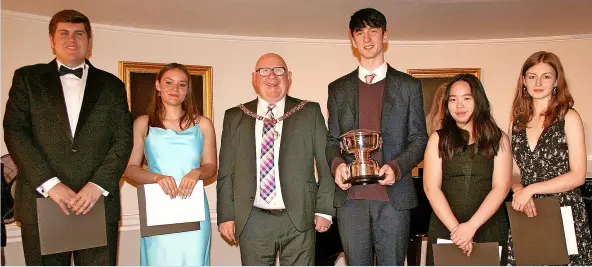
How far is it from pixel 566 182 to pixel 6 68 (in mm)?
4870

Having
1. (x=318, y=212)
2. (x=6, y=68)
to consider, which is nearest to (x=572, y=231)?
(x=318, y=212)

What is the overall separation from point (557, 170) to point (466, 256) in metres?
0.69

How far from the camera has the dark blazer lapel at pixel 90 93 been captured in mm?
3551

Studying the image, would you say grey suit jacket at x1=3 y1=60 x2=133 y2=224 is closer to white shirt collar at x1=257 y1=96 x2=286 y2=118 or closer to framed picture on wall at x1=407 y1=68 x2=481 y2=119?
white shirt collar at x1=257 y1=96 x2=286 y2=118

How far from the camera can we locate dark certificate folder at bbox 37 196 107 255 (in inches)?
132

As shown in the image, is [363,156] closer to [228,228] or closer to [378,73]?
[378,73]

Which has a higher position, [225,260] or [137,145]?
[137,145]

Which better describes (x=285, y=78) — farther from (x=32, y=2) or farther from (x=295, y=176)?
(x=32, y=2)

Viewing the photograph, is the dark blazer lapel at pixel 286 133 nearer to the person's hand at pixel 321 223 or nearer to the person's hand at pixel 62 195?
the person's hand at pixel 321 223

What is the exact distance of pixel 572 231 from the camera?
3.38m

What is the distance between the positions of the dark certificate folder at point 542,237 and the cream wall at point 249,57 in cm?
409

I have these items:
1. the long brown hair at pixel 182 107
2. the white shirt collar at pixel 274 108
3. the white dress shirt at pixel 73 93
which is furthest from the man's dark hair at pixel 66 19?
the white shirt collar at pixel 274 108

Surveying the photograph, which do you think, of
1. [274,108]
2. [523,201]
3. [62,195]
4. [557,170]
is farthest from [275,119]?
[557,170]

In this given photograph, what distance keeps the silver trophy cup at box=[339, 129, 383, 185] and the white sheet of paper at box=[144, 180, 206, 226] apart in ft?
3.12
